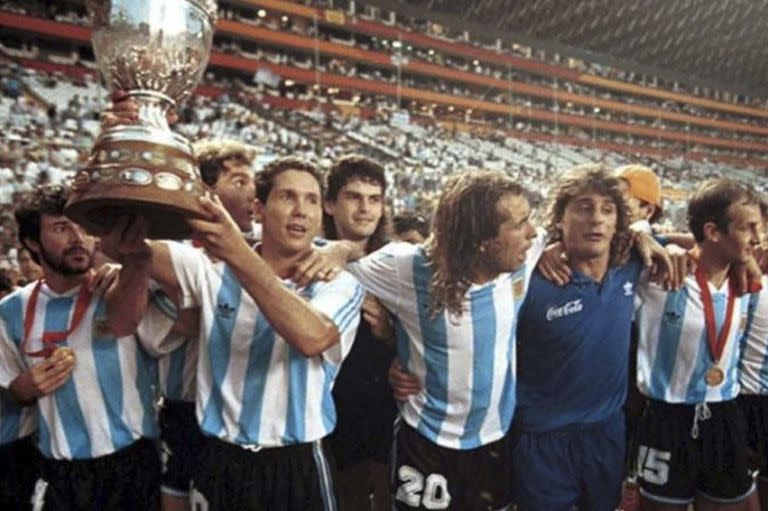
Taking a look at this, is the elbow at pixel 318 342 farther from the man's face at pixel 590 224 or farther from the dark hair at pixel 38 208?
the man's face at pixel 590 224

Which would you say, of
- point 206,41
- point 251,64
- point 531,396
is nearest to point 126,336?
point 206,41

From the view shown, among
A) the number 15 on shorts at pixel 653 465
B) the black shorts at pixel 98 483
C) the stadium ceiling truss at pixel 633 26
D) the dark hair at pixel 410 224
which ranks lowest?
the number 15 on shorts at pixel 653 465

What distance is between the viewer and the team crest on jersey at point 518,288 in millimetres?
1990

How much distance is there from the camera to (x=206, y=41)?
4.46ft

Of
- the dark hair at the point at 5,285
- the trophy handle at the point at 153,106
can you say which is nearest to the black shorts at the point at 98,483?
the trophy handle at the point at 153,106

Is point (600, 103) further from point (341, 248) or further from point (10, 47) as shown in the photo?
point (341, 248)

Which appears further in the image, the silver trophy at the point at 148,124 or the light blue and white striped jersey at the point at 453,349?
the light blue and white striped jersey at the point at 453,349

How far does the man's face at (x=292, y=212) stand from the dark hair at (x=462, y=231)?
0.42 m

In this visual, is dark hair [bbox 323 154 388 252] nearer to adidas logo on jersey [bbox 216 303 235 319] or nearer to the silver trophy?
adidas logo on jersey [bbox 216 303 235 319]

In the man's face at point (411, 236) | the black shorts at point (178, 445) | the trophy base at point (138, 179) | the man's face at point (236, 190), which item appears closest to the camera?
the trophy base at point (138, 179)

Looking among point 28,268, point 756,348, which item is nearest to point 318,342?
point 756,348

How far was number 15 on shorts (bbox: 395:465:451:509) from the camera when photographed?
6.30ft

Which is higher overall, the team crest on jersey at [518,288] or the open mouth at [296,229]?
the open mouth at [296,229]

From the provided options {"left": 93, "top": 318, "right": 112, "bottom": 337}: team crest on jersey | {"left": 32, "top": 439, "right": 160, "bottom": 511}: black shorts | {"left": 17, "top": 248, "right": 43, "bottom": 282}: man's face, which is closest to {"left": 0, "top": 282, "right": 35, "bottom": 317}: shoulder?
{"left": 93, "top": 318, "right": 112, "bottom": 337}: team crest on jersey
